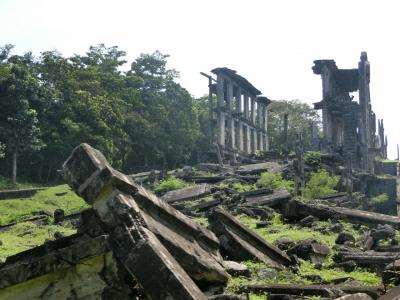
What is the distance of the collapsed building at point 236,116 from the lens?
37156 millimetres

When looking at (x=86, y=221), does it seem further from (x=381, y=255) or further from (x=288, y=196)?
(x=288, y=196)

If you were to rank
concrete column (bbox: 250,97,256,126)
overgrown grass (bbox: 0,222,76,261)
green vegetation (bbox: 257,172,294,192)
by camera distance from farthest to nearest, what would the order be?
concrete column (bbox: 250,97,256,126), green vegetation (bbox: 257,172,294,192), overgrown grass (bbox: 0,222,76,261)

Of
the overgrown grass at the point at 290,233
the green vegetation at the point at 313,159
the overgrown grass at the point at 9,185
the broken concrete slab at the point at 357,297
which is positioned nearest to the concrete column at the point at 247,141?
the green vegetation at the point at 313,159

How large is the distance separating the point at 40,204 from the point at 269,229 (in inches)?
516

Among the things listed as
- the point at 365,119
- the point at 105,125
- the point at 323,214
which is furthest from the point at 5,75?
the point at 323,214

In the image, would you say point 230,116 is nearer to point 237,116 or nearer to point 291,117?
point 237,116

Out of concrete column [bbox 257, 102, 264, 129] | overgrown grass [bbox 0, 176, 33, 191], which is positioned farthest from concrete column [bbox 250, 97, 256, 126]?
overgrown grass [bbox 0, 176, 33, 191]

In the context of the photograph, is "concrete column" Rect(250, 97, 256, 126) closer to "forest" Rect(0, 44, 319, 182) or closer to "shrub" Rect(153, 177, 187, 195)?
"forest" Rect(0, 44, 319, 182)

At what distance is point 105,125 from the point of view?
3512 centimetres

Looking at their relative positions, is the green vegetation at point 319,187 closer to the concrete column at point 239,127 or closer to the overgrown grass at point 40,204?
the overgrown grass at point 40,204

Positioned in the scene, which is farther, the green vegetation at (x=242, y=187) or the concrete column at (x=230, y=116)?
the concrete column at (x=230, y=116)

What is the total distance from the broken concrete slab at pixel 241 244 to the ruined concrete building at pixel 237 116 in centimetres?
2800

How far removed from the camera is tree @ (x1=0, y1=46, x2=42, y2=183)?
31.7m

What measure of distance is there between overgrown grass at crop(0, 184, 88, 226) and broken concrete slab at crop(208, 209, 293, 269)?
12013 mm
